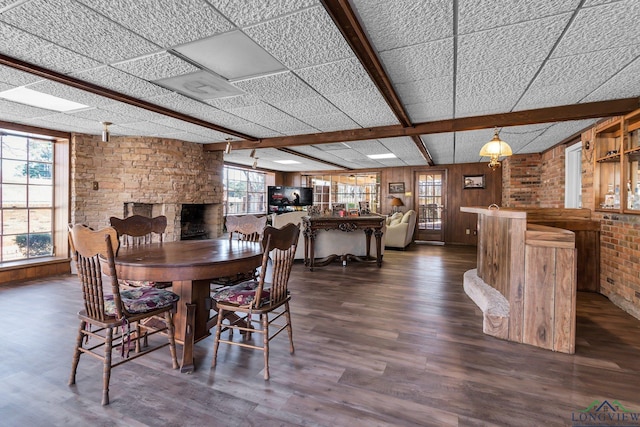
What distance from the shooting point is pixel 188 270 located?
1992 millimetres

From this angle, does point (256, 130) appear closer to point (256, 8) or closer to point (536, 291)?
point (256, 8)

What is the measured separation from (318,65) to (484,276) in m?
2.93

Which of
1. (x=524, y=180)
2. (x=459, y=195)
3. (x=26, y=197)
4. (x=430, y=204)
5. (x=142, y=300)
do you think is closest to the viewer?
(x=142, y=300)

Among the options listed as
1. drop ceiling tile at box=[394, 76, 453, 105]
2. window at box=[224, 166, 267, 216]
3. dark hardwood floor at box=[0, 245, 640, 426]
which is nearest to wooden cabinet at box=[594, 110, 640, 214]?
dark hardwood floor at box=[0, 245, 640, 426]

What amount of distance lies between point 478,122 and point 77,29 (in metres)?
4.16

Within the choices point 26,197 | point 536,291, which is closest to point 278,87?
point 536,291

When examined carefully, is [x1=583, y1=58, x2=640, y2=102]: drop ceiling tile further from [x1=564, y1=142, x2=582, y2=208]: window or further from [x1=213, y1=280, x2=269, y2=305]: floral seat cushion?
[x1=213, y1=280, x2=269, y2=305]: floral seat cushion

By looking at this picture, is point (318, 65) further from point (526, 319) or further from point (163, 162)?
point (163, 162)

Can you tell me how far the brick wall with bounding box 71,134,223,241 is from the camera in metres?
5.07

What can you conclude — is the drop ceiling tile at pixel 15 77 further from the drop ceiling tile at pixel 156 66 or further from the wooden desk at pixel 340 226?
the wooden desk at pixel 340 226

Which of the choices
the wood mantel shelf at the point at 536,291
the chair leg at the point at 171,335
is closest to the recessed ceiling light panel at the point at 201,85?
the chair leg at the point at 171,335

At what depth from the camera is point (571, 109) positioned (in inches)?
139

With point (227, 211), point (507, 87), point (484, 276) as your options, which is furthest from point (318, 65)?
point (227, 211)

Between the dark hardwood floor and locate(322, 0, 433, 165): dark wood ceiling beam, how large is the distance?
220 cm
